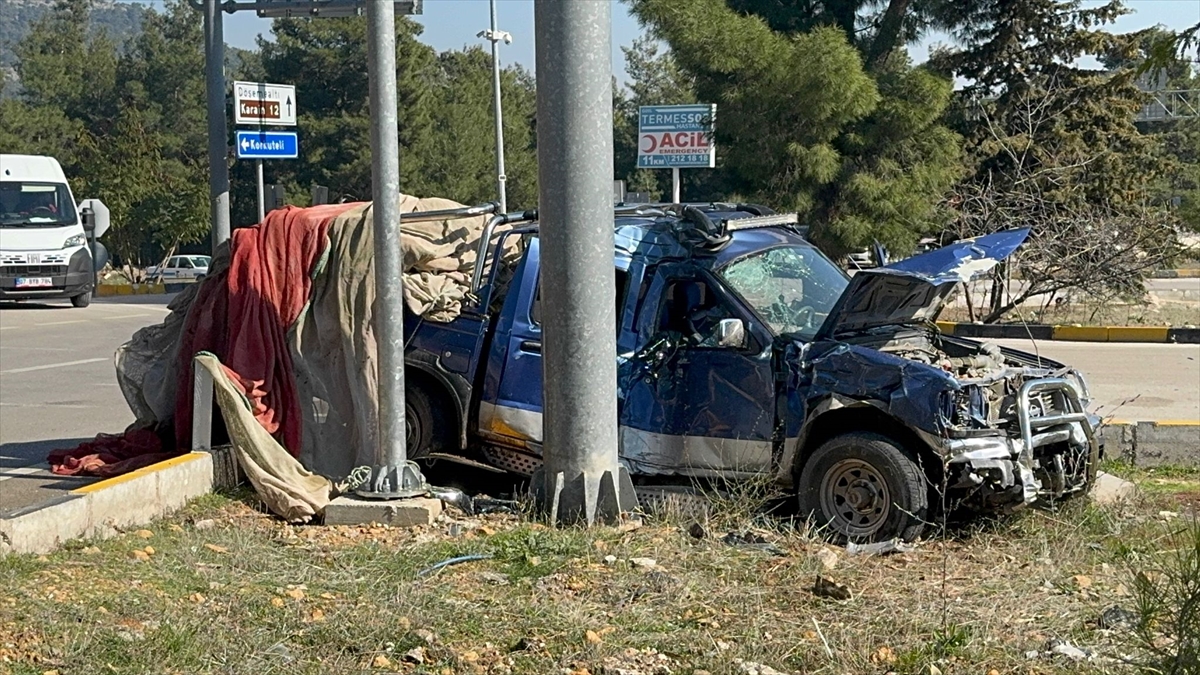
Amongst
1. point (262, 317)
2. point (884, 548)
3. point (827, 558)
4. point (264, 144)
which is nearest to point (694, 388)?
point (884, 548)

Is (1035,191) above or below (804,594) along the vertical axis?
above

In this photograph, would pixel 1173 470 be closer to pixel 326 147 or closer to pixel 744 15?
pixel 744 15

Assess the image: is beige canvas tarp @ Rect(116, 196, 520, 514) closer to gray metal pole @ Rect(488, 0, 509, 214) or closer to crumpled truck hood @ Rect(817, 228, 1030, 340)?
crumpled truck hood @ Rect(817, 228, 1030, 340)

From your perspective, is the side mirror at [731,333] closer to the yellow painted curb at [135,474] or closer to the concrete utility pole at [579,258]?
the concrete utility pole at [579,258]

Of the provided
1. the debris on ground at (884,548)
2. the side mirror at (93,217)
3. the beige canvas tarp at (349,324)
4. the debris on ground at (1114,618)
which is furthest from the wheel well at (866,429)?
the side mirror at (93,217)

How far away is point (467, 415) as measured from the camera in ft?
27.9

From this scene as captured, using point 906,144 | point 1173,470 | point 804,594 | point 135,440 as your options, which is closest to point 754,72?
point 906,144

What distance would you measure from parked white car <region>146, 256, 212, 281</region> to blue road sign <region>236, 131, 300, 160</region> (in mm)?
28062

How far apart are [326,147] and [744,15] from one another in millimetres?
33852

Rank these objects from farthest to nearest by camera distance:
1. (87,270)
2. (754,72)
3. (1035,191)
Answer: (87,270), (1035,191), (754,72)

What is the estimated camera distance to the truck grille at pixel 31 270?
24828 mm

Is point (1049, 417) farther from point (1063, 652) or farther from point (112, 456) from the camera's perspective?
point (112, 456)

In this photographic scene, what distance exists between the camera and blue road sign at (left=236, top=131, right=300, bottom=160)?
18453 millimetres

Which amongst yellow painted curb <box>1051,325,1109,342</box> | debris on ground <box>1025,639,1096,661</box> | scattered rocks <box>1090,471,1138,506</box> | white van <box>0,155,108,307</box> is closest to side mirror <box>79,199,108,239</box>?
white van <box>0,155,108,307</box>
